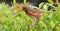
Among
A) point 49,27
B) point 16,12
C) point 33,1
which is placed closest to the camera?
point 49,27

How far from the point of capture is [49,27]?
1.72m

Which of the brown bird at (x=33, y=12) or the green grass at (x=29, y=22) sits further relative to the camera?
the brown bird at (x=33, y=12)

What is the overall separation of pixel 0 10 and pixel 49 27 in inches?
18.2

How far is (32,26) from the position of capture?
1736 mm

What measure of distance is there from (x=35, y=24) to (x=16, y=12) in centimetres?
19

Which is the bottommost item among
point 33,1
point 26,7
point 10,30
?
point 33,1

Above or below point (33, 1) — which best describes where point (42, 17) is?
above

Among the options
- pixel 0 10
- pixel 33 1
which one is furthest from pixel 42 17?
pixel 33 1

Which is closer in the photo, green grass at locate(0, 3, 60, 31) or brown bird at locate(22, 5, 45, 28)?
green grass at locate(0, 3, 60, 31)

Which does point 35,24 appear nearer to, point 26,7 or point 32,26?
point 32,26

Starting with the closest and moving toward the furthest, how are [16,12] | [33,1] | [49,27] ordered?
[49,27] → [16,12] → [33,1]

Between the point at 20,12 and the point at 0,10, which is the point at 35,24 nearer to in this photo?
the point at 20,12

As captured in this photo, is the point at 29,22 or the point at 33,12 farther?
the point at 33,12

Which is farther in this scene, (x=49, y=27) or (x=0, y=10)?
(x=0, y=10)
